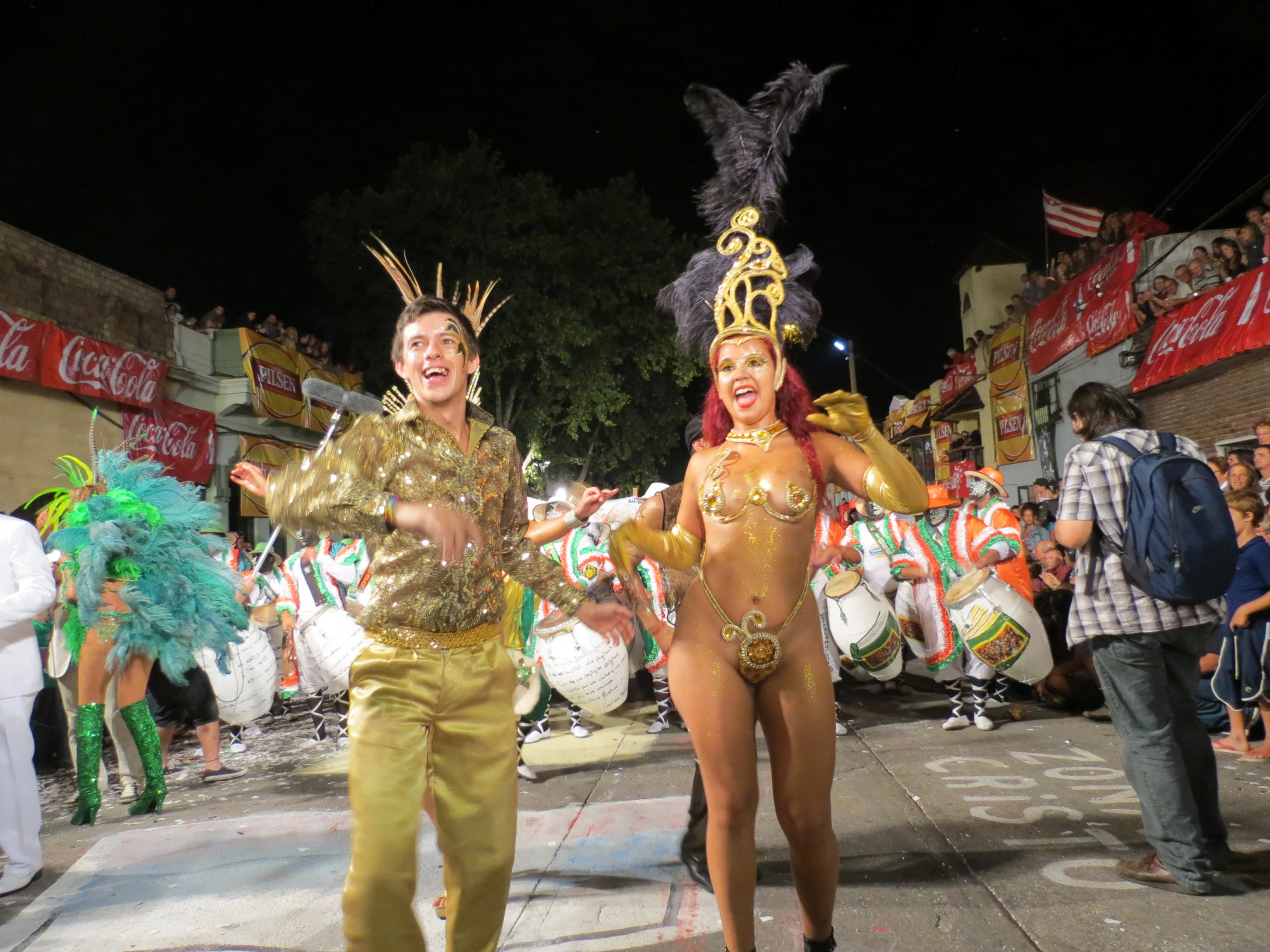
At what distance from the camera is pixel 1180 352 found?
1151 centimetres

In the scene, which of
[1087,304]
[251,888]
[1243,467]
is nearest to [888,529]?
[1243,467]

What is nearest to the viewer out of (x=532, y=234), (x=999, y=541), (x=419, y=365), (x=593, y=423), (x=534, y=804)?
(x=419, y=365)

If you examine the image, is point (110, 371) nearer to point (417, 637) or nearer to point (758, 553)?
point (417, 637)

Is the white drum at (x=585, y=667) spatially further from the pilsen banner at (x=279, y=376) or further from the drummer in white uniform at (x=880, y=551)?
the pilsen banner at (x=279, y=376)

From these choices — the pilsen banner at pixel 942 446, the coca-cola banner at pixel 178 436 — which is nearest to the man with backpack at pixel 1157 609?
the coca-cola banner at pixel 178 436

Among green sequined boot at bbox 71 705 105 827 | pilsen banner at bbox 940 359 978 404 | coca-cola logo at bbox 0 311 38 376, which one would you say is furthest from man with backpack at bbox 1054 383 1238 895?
pilsen banner at bbox 940 359 978 404

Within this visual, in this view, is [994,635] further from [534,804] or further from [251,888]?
[251,888]

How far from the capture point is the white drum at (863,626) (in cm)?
634

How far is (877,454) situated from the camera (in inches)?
110

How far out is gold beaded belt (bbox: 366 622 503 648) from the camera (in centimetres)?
251

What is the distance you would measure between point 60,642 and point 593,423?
14312 millimetres

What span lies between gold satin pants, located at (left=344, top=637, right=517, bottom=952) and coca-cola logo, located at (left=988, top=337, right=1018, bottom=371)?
1831cm

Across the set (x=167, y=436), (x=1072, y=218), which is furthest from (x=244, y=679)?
(x=1072, y=218)

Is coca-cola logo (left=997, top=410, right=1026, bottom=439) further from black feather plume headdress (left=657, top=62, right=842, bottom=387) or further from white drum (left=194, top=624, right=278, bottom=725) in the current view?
black feather plume headdress (left=657, top=62, right=842, bottom=387)
